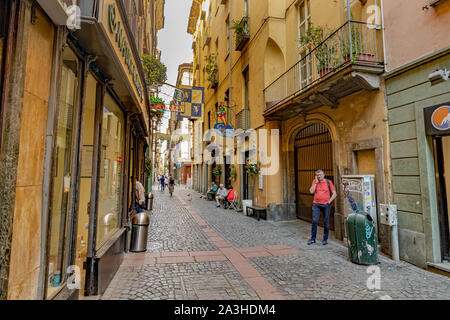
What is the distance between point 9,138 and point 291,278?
14.4 ft

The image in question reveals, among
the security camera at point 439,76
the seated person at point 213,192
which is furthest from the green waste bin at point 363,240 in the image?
the seated person at point 213,192

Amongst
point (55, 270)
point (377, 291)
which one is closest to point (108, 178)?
point (55, 270)

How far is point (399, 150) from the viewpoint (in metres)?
5.72

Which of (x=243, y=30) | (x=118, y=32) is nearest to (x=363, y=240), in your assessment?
(x=118, y=32)

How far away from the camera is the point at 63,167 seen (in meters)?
3.17

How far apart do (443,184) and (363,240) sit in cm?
188

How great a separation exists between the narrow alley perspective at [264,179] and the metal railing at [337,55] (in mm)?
72

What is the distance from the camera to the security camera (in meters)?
4.72

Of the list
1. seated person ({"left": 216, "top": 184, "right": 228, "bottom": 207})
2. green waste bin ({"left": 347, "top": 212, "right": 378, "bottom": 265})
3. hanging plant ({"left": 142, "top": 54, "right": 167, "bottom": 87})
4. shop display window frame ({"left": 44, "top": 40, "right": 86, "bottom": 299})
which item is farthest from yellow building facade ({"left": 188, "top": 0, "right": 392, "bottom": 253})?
shop display window frame ({"left": 44, "top": 40, "right": 86, "bottom": 299})

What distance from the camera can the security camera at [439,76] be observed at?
472 cm

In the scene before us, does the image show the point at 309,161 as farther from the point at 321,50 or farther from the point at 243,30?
the point at 243,30

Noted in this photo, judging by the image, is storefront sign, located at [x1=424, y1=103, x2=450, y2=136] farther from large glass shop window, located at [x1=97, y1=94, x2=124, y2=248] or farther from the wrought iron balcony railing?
the wrought iron balcony railing

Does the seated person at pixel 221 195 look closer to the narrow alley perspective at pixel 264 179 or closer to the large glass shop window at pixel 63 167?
the narrow alley perspective at pixel 264 179
